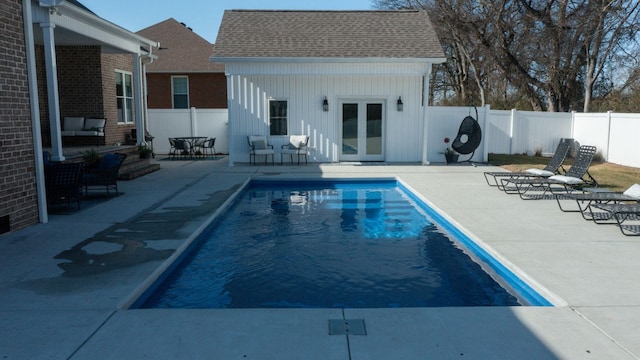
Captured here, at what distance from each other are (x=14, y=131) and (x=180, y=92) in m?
18.7

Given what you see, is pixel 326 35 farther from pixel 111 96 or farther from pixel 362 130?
pixel 111 96

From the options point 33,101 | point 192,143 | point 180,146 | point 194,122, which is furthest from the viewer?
point 194,122

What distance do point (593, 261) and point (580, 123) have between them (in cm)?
1434

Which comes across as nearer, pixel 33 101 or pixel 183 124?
pixel 33 101

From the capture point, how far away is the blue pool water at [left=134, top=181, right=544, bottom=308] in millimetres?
5555

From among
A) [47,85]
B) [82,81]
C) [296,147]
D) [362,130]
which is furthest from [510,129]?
[47,85]

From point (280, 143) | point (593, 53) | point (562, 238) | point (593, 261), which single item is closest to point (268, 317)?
point (593, 261)

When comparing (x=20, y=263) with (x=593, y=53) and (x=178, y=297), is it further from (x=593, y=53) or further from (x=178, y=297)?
(x=593, y=53)

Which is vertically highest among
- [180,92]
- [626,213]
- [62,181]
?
[180,92]

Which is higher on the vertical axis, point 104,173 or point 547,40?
point 547,40

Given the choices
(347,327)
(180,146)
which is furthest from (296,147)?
(347,327)

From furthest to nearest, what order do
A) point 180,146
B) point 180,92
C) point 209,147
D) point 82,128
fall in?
point 180,92, point 209,147, point 180,146, point 82,128

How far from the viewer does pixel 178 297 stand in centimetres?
557

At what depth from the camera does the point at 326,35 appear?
1730cm
